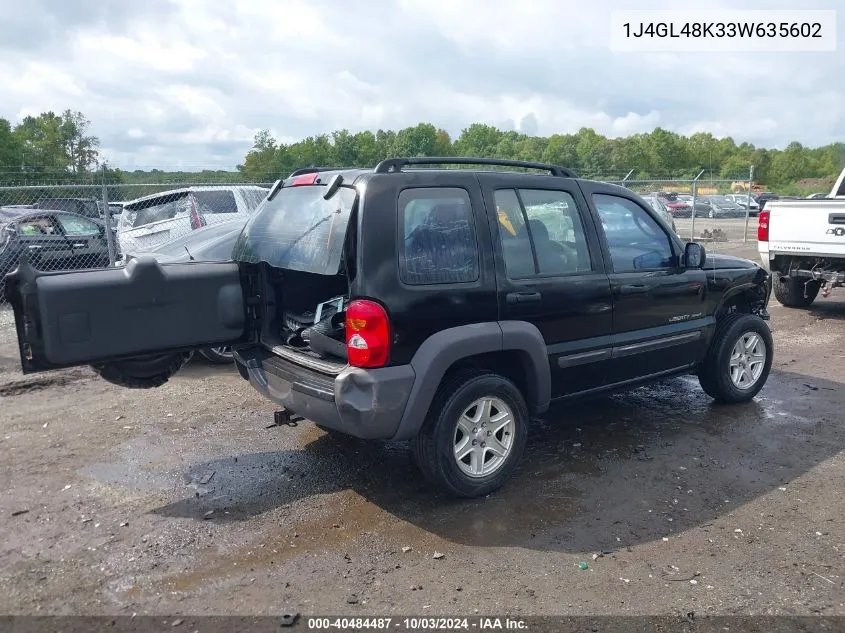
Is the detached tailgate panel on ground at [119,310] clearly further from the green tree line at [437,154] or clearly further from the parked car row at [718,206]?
the parked car row at [718,206]

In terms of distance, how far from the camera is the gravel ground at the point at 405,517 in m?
3.07

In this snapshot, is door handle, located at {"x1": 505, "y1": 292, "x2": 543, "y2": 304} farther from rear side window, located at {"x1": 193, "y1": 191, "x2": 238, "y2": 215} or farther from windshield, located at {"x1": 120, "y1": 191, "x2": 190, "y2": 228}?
windshield, located at {"x1": 120, "y1": 191, "x2": 190, "y2": 228}

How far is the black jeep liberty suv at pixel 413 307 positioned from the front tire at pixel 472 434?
11 millimetres

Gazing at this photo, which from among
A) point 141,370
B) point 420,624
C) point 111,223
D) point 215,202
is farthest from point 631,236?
point 111,223

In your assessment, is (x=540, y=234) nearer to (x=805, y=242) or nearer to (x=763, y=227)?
(x=805, y=242)

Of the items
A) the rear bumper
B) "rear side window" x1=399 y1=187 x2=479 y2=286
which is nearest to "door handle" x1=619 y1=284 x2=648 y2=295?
"rear side window" x1=399 y1=187 x2=479 y2=286

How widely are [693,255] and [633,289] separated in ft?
2.40

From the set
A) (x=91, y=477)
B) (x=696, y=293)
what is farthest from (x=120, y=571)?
(x=696, y=293)

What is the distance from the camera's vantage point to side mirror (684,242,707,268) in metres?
5.03

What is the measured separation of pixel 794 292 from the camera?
33.0 ft

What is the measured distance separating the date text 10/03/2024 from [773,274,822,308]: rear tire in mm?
8762

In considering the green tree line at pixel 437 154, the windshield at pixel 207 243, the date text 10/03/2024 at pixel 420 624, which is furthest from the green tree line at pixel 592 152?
the date text 10/03/2024 at pixel 420 624

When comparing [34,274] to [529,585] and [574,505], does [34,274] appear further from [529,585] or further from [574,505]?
[574,505]

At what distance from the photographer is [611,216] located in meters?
4.73
